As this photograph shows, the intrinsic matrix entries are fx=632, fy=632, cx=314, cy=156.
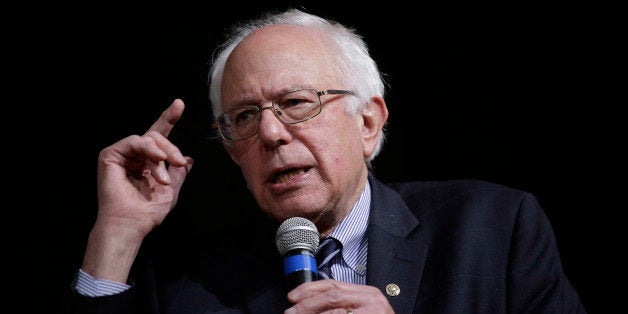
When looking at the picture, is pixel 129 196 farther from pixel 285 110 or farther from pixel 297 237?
pixel 297 237

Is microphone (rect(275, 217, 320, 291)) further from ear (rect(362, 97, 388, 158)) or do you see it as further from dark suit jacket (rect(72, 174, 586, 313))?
ear (rect(362, 97, 388, 158))

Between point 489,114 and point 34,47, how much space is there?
2.02 metres

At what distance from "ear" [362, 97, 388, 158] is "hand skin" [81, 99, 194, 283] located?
710 millimetres

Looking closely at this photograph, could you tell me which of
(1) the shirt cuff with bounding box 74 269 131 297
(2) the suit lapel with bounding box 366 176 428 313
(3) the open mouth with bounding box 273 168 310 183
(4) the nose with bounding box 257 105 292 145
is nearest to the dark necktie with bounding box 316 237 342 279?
(2) the suit lapel with bounding box 366 176 428 313

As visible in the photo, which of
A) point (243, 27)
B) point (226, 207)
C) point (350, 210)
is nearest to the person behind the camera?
point (350, 210)

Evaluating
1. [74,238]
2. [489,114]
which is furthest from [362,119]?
[74,238]

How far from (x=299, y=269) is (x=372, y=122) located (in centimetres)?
104

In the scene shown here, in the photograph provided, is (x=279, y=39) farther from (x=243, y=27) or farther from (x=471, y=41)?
(x=471, y=41)

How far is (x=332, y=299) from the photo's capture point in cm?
160

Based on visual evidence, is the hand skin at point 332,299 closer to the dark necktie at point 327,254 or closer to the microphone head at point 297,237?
the microphone head at point 297,237

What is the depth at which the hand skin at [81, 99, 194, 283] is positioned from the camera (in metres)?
2.21

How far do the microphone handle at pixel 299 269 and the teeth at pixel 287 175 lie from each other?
1.87ft

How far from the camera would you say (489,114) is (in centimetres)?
289

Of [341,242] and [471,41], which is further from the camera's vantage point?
[471,41]
